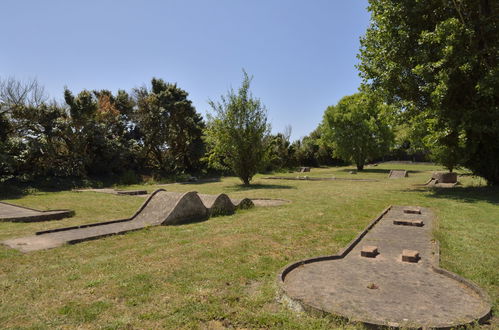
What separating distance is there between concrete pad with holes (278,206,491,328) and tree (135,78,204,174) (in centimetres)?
2755

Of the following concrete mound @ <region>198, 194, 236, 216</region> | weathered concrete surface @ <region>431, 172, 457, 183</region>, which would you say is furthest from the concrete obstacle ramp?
weathered concrete surface @ <region>431, 172, 457, 183</region>

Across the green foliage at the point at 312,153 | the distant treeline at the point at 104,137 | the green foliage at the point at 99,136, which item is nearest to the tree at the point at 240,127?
the distant treeline at the point at 104,137

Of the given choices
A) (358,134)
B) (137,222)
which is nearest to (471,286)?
(137,222)

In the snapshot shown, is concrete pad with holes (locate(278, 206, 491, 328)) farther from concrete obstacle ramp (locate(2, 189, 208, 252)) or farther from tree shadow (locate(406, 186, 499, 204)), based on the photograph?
tree shadow (locate(406, 186, 499, 204))

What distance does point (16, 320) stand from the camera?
3.60 meters

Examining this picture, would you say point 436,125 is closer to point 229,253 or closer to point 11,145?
point 229,253

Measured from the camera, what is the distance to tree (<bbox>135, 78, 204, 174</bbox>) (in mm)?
31375

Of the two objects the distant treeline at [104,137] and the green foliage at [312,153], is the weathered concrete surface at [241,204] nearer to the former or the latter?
the distant treeline at [104,137]

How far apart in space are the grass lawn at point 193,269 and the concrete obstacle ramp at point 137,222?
19.1 inches

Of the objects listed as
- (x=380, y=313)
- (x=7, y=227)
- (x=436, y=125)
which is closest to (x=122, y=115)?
(x=7, y=227)

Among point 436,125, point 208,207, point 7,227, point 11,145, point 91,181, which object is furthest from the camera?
point 91,181

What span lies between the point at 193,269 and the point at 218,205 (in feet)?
18.4

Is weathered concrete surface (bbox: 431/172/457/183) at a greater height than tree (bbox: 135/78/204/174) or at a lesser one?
lesser

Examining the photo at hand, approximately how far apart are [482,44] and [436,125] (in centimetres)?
418
